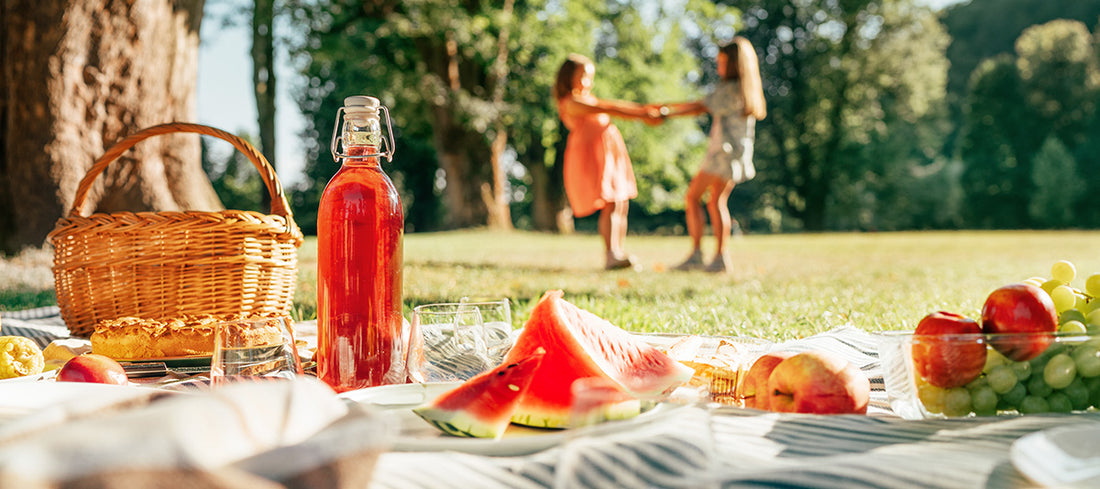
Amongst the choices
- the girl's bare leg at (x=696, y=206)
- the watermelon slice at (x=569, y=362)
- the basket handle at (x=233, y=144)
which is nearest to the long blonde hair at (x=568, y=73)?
the girl's bare leg at (x=696, y=206)

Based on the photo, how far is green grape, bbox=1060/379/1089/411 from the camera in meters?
1.57

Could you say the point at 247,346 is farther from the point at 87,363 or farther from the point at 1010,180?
the point at 1010,180

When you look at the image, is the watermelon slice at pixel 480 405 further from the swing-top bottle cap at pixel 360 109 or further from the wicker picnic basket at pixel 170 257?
the wicker picnic basket at pixel 170 257

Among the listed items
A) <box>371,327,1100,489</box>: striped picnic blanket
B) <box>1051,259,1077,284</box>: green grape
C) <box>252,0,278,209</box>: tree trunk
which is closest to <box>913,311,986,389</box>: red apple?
<box>371,327,1100,489</box>: striped picnic blanket

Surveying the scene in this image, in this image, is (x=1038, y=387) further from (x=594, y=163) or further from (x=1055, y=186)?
(x=1055, y=186)

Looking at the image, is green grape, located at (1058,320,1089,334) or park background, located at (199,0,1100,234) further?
park background, located at (199,0,1100,234)

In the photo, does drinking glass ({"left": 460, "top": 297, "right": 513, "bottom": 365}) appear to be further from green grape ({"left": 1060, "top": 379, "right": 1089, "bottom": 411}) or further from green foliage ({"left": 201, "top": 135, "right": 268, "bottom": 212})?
green foliage ({"left": 201, "top": 135, "right": 268, "bottom": 212})

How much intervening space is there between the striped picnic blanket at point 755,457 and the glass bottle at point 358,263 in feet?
1.52

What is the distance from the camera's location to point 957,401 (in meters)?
1.57

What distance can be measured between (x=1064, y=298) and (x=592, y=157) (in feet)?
20.0

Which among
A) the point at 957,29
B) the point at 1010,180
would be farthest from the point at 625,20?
the point at 957,29

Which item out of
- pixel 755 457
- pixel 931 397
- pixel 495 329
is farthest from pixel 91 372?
pixel 931 397

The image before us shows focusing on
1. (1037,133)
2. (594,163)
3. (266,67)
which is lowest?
(594,163)

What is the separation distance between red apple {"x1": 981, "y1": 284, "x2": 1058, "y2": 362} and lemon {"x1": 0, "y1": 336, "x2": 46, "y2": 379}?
2389mm
